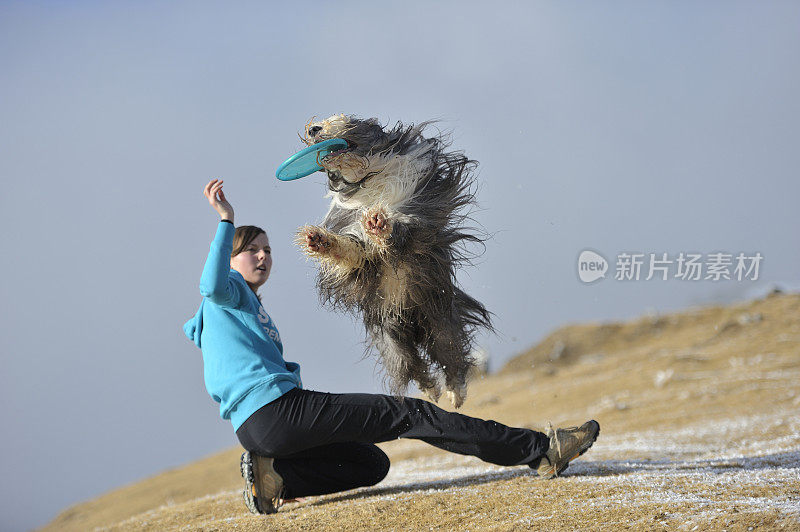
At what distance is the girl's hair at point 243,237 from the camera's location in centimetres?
414

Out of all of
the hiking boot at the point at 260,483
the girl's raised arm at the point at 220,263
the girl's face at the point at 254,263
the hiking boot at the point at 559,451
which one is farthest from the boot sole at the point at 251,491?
the hiking boot at the point at 559,451

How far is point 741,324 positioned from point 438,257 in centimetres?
1003

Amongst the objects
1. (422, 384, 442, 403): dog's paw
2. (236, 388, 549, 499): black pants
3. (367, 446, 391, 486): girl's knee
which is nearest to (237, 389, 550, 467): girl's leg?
(236, 388, 549, 499): black pants

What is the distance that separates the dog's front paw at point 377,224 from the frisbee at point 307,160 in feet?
1.52

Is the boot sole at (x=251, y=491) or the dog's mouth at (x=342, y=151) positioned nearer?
the boot sole at (x=251, y=491)

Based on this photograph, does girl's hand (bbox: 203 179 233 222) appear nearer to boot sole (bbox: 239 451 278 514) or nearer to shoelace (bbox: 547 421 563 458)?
boot sole (bbox: 239 451 278 514)

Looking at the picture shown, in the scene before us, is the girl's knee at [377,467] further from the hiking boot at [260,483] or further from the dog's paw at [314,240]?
the dog's paw at [314,240]

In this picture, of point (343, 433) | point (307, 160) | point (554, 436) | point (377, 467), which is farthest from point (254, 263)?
point (554, 436)

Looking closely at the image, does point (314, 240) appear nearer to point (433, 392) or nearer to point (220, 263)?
point (220, 263)

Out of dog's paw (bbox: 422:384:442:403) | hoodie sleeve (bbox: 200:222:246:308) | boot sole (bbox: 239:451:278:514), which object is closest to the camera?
hoodie sleeve (bbox: 200:222:246:308)

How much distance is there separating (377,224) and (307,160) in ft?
1.89

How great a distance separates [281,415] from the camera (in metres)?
3.69

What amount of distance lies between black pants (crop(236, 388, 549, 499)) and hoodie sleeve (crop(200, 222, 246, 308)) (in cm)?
61

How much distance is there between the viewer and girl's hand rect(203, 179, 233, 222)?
3.77 meters
